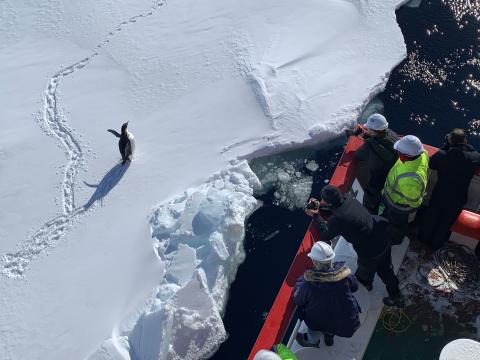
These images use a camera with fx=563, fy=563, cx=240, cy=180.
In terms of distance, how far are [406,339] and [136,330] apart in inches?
99.7

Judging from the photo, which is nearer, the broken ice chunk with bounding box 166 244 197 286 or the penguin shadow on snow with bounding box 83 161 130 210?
the broken ice chunk with bounding box 166 244 197 286

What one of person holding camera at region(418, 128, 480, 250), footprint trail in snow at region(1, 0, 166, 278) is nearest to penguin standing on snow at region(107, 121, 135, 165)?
footprint trail in snow at region(1, 0, 166, 278)

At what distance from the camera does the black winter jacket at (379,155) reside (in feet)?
16.6

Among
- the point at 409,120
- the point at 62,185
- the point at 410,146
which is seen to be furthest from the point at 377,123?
the point at 62,185

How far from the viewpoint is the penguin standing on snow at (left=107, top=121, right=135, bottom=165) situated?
6848mm

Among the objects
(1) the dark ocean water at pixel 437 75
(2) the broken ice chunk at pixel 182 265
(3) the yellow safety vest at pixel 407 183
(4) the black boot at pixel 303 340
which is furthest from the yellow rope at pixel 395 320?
(1) the dark ocean water at pixel 437 75

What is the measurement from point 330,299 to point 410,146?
1.45m

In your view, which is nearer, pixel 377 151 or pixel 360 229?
pixel 360 229

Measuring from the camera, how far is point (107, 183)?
22.8ft

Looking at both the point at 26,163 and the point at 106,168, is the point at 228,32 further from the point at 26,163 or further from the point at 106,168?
the point at 26,163

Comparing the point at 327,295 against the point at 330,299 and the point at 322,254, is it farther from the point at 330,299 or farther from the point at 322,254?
the point at 322,254

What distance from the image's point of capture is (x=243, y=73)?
790cm

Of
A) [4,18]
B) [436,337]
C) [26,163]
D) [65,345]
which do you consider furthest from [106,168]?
[436,337]

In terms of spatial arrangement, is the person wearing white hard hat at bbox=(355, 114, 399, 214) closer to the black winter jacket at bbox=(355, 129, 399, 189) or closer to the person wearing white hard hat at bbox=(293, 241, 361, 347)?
the black winter jacket at bbox=(355, 129, 399, 189)
